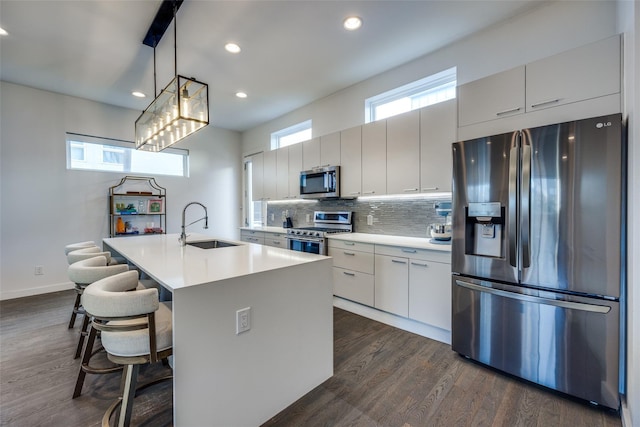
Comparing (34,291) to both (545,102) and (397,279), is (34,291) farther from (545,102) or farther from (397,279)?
(545,102)

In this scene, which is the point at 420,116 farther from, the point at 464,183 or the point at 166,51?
the point at 166,51

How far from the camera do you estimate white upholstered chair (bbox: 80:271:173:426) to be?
3.83 ft

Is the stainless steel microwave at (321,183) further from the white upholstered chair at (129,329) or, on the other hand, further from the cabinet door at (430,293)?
the white upholstered chair at (129,329)

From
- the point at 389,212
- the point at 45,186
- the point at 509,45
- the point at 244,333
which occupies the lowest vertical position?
the point at 244,333

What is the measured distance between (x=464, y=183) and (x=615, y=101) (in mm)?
977

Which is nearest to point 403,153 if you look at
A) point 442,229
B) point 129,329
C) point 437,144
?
point 437,144

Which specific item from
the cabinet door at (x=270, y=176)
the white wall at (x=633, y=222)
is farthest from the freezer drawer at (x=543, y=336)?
the cabinet door at (x=270, y=176)

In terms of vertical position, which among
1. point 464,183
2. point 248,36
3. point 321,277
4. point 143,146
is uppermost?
point 248,36

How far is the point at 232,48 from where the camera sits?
9.42ft

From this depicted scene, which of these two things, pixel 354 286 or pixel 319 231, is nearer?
pixel 354 286

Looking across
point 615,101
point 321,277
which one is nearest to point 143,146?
point 321,277

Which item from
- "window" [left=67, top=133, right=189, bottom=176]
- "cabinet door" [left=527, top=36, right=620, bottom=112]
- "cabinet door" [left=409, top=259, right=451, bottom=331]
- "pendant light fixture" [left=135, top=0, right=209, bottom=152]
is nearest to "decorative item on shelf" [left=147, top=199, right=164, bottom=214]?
"window" [left=67, top=133, right=189, bottom=176]

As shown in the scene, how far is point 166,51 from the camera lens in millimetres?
2922

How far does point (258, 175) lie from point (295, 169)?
114 cm
